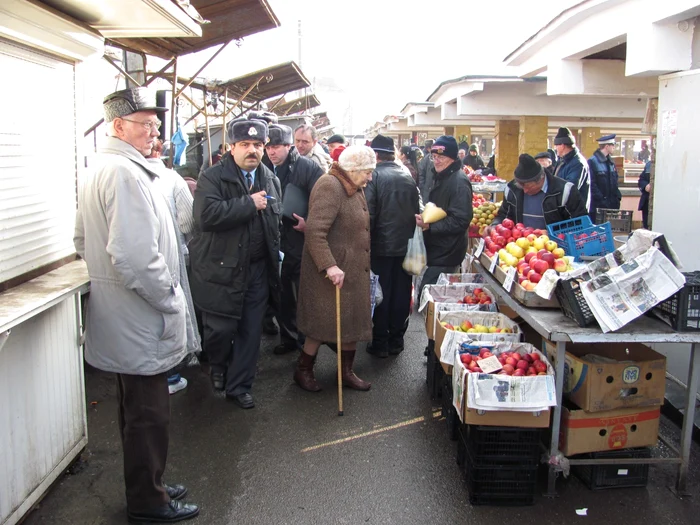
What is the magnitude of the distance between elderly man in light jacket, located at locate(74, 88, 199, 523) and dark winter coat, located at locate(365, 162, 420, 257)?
271 cm

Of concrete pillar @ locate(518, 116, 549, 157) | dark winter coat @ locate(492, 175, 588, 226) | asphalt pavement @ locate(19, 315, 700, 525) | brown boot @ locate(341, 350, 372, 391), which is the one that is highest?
concrete pillar @ locate(518, 116, 549, 157)

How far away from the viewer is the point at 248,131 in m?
4.22

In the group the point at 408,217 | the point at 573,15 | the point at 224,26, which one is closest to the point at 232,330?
the point at 408,217

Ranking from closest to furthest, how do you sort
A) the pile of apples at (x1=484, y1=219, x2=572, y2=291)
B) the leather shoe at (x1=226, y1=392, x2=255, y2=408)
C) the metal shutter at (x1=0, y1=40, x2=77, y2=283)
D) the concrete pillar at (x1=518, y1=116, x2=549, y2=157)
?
the metal shutter at (x1=0, y1=40, x2=77, y2=283), the pile of apples at (x1=484, y1=219, x2=572, y2=291), the leather shoe at (x1=226, y1=392, x2=255, y2=408), the concrete pillar at (x1=518, y1=116, x2=549, y2=157)

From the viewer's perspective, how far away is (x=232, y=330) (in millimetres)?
4445

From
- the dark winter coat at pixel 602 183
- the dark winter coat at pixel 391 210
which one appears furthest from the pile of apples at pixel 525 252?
the dark winter coat at pixel 602 183

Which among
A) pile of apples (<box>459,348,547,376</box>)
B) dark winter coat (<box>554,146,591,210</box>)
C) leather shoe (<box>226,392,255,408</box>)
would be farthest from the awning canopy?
pile of apples (<box>459,348,547,376</box>)

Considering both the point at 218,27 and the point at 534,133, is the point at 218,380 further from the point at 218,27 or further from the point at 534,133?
the point at 534,133

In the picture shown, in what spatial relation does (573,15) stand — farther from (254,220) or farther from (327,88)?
(327,88)

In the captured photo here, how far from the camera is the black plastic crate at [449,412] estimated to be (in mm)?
4074

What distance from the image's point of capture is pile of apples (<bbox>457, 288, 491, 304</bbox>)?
4.96 m

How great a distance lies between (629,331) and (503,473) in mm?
1042

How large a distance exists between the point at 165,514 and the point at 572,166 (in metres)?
6.82

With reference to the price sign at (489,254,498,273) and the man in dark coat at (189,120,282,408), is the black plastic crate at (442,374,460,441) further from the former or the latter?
the man in dark coat at (189,120,282,408)
